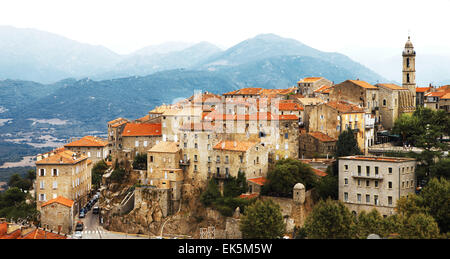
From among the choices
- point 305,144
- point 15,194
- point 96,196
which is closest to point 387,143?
point 305,144

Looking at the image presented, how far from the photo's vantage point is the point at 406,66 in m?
78.7

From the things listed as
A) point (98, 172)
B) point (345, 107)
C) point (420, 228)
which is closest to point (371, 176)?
point (420, 228)

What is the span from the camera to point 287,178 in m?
54.4

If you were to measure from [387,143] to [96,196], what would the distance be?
35.2 meters

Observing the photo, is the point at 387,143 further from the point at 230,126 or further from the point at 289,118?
the point at 230,126

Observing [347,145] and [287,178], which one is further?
[347,145]

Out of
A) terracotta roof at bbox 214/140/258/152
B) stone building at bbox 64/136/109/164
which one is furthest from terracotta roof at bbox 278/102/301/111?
stone building at bbox 64/136/109/164

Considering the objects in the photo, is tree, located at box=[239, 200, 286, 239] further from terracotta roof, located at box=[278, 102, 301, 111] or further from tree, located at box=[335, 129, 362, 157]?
terracotta roof, located at box=[278, 102, 301, 111]

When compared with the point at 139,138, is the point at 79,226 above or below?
below

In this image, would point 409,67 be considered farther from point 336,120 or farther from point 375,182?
point 375,182

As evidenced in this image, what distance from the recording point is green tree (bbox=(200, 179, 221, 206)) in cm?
5809

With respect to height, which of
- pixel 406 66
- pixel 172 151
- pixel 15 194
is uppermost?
pixel 406 66

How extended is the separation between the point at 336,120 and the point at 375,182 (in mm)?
15304
